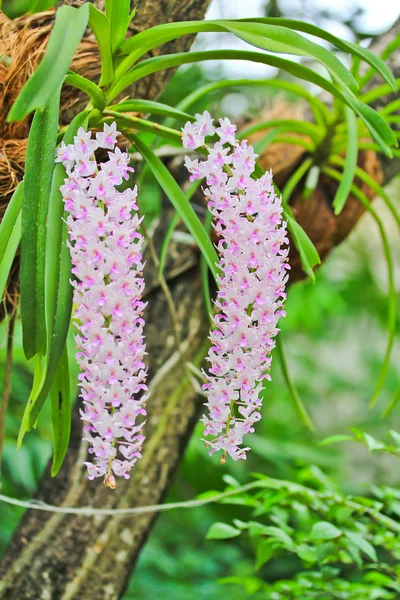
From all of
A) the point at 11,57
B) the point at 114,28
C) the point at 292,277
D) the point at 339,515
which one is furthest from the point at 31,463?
the point at 114,28

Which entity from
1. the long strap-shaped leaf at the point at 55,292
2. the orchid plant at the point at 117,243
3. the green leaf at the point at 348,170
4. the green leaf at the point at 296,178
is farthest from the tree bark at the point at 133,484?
the long strap-shaped leaf at the point at 55,292

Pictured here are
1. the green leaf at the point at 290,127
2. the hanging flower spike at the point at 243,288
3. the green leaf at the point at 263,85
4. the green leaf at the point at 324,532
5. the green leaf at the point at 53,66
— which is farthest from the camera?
the green leaf at the point at 290,127

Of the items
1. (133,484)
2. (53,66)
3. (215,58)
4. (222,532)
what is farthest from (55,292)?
(133,484)

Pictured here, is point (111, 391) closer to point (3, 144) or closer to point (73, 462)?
point (3, 144)

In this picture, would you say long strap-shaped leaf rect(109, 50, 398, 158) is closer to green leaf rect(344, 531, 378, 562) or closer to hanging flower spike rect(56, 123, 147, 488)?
hanging flower spike rect(56, 123, 147, 488)

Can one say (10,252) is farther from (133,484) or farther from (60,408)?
(133,484)

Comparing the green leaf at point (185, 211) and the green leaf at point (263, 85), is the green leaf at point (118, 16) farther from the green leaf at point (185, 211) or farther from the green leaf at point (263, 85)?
the green leaf at point (263, 85)
